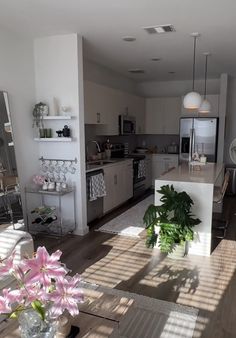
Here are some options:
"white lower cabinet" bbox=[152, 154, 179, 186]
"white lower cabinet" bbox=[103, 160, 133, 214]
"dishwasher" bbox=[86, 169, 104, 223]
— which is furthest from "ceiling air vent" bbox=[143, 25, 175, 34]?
"white lower cabinet" bbox=[152, 154, 179, 186]

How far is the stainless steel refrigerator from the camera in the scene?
6824 millimetres

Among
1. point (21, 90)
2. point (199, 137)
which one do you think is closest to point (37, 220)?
point (21, 90)

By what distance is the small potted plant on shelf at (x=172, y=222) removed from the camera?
3471 mm

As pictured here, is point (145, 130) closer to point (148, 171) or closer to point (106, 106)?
point (148, 171)

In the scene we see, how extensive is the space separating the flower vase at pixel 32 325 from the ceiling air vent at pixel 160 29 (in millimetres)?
3353

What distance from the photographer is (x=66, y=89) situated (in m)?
4.09

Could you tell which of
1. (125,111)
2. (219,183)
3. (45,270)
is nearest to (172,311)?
(45,270)

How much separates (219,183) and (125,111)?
274 centimetres

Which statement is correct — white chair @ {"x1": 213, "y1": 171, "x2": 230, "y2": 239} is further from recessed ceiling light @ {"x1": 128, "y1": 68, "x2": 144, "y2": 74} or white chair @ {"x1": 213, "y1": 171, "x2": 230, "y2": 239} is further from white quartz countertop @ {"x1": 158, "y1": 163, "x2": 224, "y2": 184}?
recessed ceiling light @ {"x1": 128, "y1": 68, "x2": 144, "y2": 74}

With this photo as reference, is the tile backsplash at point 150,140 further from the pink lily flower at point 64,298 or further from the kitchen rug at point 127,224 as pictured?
the pink lily flower at point 64,298

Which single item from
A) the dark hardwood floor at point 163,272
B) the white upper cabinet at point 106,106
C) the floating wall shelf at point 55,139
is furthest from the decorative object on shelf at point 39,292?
the white upper cabinet at point 106,106

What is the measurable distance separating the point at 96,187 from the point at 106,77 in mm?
2702

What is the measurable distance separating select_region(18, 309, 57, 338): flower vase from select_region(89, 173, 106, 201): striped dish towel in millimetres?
3194

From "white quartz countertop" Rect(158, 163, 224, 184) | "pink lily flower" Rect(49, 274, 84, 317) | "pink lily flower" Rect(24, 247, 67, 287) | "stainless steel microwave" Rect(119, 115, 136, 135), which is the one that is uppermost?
"stainless steel microwave" Rect(119, 115, 136, 135)
